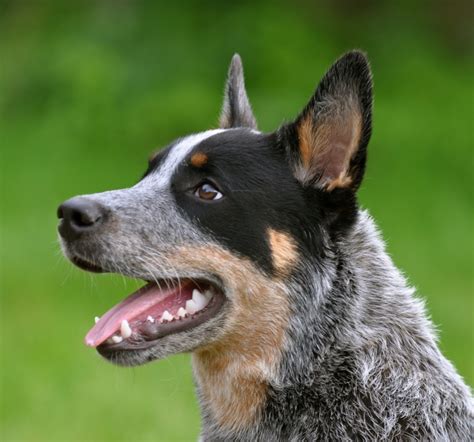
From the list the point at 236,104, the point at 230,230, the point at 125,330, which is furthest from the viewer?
the point at 236,104

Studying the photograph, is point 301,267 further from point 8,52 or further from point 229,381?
point 8,52

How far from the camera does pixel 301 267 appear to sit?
213 inches

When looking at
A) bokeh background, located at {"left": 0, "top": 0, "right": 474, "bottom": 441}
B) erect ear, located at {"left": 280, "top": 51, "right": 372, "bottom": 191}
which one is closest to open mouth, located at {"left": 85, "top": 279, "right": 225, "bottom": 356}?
erect ear, located at {"left": 280, "top": 51, "right": 372, "bottom": 191}

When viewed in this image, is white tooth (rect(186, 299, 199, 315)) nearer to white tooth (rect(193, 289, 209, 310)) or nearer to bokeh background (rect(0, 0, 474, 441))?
white tooth (rect(193, 289, 209, 310))

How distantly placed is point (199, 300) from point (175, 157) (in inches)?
29.3

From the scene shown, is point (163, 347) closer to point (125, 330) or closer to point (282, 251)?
point (125, 330)

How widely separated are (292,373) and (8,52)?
12732mm

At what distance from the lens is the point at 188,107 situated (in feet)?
50.6

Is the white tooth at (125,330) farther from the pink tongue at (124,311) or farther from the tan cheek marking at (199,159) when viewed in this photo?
the tan cheek marking at (199,159)

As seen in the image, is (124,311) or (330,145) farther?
(330,145)

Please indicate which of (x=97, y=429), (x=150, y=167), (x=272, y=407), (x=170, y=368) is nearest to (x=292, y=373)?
(x=272, y=407)

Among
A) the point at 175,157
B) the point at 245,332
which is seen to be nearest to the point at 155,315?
the point at 245,332

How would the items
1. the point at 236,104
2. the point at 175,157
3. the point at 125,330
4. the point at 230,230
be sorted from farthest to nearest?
the point at 236,104 < the point at 175,157 < the point at 230,230 < the point at 125,330

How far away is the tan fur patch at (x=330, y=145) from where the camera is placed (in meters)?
5.43
